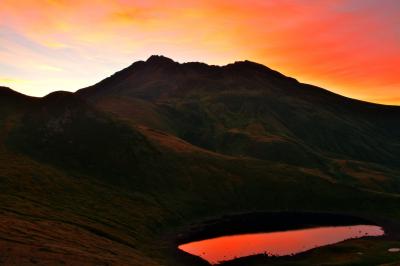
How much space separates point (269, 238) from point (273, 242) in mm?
5646

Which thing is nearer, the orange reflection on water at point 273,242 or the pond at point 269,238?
the orange reflection on water at point 273,242

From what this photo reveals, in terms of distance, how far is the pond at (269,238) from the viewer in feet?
435

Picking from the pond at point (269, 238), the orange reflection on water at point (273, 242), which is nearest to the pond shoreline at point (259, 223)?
the pond at point (269, 238)

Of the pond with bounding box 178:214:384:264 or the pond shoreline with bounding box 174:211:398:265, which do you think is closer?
the pond with bounding box 178:214:384:264

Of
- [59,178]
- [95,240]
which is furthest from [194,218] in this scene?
[95,240]

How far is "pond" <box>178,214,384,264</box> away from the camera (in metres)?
132

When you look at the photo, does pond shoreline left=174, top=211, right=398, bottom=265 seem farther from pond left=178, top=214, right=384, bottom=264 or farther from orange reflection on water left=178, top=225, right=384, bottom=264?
orange reflection on water left=178, top=225, right=384, bottom=264

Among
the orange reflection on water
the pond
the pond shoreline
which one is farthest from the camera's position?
the pond shoreline

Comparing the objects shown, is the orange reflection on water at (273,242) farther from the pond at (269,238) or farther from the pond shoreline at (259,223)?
the pond shoreline at (259,223)

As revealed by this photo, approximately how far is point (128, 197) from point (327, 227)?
8687 centimetres

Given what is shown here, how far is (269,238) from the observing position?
154 m

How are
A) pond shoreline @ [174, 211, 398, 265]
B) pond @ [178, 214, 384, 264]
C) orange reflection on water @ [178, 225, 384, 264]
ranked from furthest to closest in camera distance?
1. pond shoreline @ [174, 211, 398, 265]
2. pond @ [178, 214, 384, 264]
3. orange reflection on water @ [178, 225, 384, 264]

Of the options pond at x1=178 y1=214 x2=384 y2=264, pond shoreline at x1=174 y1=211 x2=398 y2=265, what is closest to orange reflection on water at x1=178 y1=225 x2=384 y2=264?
pond at x1=178 y1=214 x2=384 y2=264

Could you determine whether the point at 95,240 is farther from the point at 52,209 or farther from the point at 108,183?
the point at 108,183
